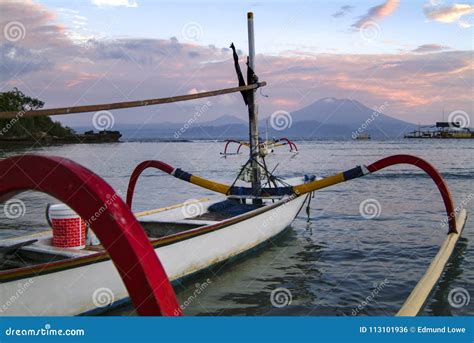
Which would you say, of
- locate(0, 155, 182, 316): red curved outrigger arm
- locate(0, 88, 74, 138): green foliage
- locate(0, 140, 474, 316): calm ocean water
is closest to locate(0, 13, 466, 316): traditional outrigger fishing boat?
locate(0, 155, 182, 316): red curved outrigger arm

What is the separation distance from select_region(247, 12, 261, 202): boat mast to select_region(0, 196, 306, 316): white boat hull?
6.41 ft

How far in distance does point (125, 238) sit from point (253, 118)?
969cm

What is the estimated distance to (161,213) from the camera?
10305 millimetres

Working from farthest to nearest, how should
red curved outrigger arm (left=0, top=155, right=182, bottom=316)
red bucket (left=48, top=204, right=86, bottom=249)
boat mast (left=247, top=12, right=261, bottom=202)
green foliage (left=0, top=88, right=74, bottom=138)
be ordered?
1. green foliage (left=0, top=88, right=74, bottom=138)
2. boat mast (left=247, top=12, right=261, bottom=202)
3. red bucket (left=48, top=204, right=86, bottom=249)
4. red curved outrigger arm (left=0, top=155, right=182, bottom=316)

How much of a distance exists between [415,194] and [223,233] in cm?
1434

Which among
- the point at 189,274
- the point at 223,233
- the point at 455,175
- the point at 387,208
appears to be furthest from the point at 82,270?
the point at 455,175

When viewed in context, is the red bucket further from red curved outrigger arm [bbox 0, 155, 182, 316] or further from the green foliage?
the green foliage

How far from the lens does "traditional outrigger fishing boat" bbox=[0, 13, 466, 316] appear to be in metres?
1.93

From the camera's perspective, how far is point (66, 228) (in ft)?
23.8

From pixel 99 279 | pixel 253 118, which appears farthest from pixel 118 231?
pixel 253 118

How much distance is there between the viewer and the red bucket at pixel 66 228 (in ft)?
23.6

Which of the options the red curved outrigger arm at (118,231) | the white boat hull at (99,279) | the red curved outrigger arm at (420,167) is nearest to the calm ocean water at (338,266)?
the white boat hull at (99,279)

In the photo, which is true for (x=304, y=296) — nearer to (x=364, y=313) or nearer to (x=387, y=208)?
(x=364, y=313)

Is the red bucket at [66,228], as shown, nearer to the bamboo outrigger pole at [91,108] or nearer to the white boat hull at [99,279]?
the white boat hull at [99,279]
